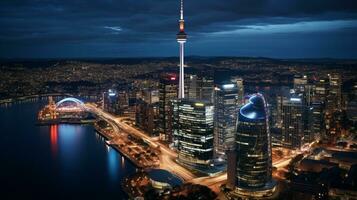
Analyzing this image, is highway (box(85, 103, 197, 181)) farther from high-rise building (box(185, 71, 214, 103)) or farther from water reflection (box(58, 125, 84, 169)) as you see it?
high-rise building (box(185, 71, 214, 103))

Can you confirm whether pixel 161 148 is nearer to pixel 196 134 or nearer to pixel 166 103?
pixel 196 134

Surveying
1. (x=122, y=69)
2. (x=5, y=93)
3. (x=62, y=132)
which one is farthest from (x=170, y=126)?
(x=122, y=69)

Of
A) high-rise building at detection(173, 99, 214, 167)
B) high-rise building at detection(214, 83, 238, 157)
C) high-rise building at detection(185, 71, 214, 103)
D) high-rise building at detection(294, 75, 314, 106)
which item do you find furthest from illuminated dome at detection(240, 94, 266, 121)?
high-rise building at detection(185, 71, 214, 103)

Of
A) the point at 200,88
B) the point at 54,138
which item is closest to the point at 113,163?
the point at 54,138

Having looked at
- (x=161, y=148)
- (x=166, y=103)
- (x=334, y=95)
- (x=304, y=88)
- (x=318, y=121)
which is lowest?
(x=161, y=148)

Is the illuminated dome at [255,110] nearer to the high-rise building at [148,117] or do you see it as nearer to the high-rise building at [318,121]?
the high-rise building at [318,121]

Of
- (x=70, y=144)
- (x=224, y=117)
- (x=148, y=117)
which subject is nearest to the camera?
(x=224, y=117)

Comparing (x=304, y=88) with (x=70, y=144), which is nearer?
(x=70, y=144)
